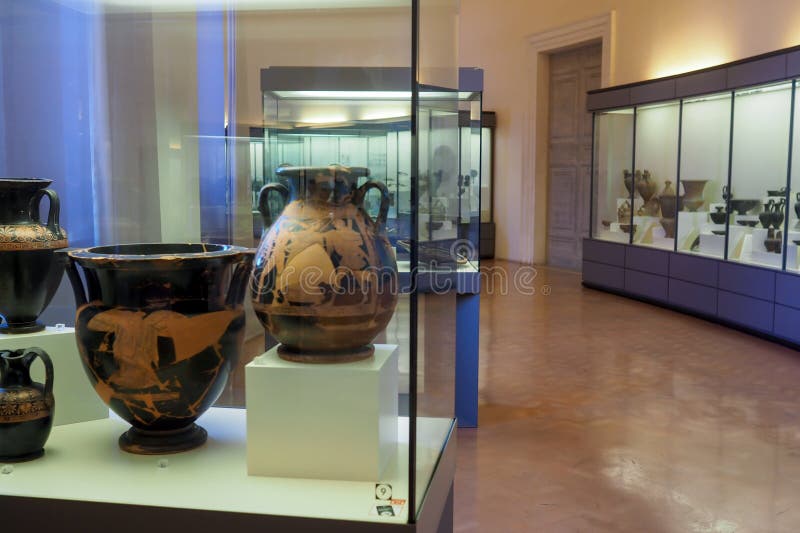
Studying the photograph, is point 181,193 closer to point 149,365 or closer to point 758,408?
point 149,365

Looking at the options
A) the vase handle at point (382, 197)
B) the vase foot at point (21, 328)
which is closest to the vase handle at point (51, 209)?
the vase foot at point (21, 328)

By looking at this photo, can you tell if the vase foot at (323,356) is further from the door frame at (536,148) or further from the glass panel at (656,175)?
the door frame at (536,148)

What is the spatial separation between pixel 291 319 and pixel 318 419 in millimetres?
186

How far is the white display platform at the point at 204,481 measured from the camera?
1302 mm

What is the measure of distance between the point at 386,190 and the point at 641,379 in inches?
153

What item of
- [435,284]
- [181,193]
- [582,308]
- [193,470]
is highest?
[181,193]

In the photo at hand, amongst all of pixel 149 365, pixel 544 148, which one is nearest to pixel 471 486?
pixel 149 365

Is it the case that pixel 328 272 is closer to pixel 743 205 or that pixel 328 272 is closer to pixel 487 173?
pixel 743 205

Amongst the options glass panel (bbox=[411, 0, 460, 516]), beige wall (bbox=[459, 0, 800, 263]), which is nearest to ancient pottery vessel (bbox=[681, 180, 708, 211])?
beige wall (bbox=[459, 0, 800, 263])

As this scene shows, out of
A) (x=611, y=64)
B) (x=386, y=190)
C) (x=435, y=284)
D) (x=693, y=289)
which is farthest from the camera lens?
(x=611, y=64)

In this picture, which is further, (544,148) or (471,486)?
(544,148)

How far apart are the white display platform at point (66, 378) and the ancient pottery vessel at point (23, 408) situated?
0.19m

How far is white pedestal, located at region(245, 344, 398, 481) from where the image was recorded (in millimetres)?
1359

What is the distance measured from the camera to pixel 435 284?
1.55 meters
